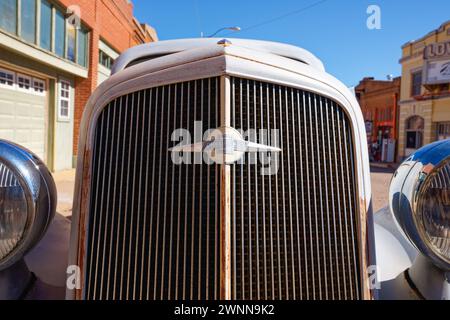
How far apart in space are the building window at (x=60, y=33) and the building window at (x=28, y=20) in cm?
114

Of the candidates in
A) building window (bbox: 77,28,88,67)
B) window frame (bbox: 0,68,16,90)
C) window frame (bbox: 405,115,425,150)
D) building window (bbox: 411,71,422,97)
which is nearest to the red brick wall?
building window (bbox: 77,28,88,67)

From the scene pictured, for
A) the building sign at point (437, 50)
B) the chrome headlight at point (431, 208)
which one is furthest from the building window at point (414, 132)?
the chrome headlight at point (431, 208)

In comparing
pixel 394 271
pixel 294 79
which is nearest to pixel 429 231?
pixel 394 271

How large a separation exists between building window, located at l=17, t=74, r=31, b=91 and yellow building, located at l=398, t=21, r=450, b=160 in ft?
62.2

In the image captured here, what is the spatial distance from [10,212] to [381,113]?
87.4 feet

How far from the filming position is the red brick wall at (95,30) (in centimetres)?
1085

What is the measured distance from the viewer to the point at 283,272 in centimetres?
142

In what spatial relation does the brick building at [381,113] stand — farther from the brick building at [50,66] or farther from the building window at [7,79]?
the building window at [7,79]

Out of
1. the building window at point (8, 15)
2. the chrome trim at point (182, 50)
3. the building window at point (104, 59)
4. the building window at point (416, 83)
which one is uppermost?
the building window at point (416, 83)

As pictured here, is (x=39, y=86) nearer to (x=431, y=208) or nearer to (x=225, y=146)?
(x=225, y=146)

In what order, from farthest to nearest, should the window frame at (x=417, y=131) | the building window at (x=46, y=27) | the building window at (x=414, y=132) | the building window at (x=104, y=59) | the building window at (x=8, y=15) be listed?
the building window at (x=414, y=132) < the window frame at (x=417, y=131) < the building window at (x=104, y=59) < the building window at (x=46, y=27) < the building window at (x=8, y=15)

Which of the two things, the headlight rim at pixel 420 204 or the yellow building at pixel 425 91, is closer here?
the headlight rim at pixel 420 204

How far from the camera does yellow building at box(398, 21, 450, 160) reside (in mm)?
17859

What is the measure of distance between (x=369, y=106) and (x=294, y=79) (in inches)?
1064
